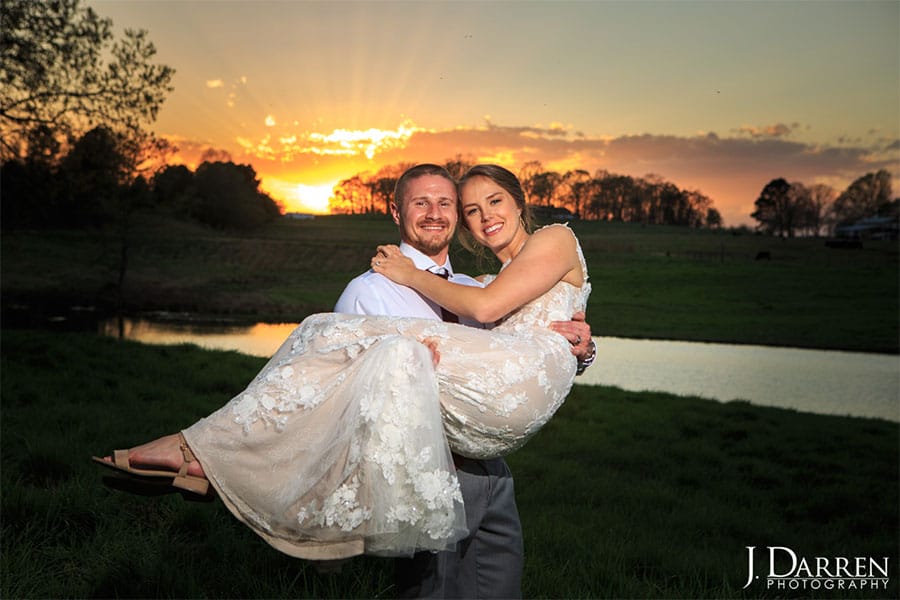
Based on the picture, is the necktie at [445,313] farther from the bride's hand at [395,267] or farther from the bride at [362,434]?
the bride at [362,434]

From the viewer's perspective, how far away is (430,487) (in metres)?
3.03

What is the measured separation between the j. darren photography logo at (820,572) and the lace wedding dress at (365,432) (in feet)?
12.3

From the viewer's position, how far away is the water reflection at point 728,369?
59.3 feet

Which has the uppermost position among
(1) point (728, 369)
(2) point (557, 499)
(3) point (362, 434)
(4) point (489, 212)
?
(4) point (489, 212)

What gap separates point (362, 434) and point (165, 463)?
2.75ft

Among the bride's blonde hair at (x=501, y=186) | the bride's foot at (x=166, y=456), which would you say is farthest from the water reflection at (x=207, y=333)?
the bride's foot at (x=166, y=456)

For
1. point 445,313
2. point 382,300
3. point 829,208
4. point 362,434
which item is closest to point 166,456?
point 362,434

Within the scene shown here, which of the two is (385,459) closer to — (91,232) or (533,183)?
(533,183)

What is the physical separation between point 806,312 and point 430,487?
38.7m

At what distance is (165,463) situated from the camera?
3.09 m

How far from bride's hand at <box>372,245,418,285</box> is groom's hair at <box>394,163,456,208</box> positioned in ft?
1.52

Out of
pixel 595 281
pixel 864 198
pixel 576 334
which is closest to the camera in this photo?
pixel 576 334

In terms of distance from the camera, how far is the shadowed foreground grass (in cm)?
501

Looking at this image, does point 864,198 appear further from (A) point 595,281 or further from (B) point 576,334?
(B) point 576,334
